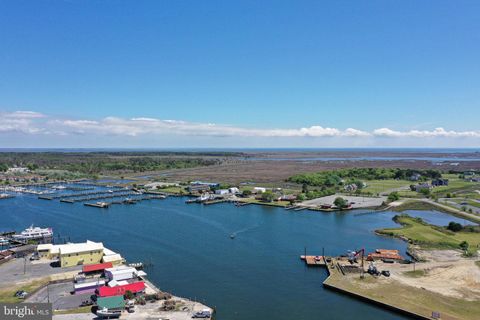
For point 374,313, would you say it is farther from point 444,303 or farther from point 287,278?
point 287,278

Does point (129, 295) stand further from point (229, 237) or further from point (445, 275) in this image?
point (445, 275)

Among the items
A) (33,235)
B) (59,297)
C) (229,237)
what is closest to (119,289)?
(59,297)

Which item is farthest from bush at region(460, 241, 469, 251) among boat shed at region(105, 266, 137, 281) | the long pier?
boat shed at region(105, 266, 137, 281)

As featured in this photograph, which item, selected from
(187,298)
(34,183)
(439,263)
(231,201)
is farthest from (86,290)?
(34,183)

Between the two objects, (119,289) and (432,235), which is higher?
(119,289)

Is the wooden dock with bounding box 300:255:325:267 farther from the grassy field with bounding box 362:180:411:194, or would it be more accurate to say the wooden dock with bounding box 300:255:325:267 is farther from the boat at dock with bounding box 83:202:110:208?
the grassy field with bounding box 362:180:411:194

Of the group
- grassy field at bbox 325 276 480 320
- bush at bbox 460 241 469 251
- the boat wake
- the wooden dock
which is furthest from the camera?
the boat wake
